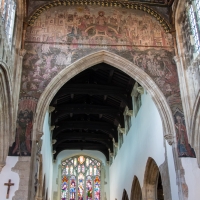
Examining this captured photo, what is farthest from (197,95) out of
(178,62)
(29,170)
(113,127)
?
(113,127)

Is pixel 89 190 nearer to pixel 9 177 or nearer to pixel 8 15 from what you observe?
pixel 9 177

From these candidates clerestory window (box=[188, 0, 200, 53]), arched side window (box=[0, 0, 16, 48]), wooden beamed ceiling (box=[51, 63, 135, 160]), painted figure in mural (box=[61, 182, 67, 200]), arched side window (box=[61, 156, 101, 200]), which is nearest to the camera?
arched side window (box=[0, 0, 16, 48])

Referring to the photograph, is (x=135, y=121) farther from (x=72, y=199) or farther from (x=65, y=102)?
Result: (x=72, y=199)

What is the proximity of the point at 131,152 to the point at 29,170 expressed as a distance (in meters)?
7.85

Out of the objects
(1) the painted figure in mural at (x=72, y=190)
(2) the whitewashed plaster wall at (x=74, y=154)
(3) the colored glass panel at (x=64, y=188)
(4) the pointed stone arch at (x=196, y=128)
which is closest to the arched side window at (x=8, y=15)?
(4) the pointed stone arch at (x=196, y=128)

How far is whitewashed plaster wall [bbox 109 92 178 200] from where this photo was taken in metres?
11.4

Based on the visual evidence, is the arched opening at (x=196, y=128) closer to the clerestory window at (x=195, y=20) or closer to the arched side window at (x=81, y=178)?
the clerestory window at (x=195, y=20)

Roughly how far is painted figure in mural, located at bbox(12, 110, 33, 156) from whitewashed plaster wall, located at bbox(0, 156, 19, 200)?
252mm

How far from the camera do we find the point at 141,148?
547 inches

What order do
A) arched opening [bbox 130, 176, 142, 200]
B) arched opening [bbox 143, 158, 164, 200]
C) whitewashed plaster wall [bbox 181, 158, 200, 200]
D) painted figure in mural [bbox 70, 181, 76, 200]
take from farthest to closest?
painted figure in mural [bbox 70, 181, 76, 200], arched opening [bbox 130, 176, 142, 200], arched opening [bbox 143, 158, 164, 200], whitewashed plaster wall [bbox 181, 158, 200, 200]

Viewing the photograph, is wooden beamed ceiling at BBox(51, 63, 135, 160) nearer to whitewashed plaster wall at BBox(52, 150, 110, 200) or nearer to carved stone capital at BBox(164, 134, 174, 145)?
whitewashed plaster wall at BBox(52, 150, 110, 200)

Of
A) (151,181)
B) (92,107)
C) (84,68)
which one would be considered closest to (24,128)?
(84,68)

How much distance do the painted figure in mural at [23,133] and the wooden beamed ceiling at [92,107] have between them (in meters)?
4.42

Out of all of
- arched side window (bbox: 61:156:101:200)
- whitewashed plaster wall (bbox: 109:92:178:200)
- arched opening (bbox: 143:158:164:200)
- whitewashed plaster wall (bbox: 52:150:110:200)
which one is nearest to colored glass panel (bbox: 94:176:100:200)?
arched side window (bbox: 61:156:101:200)
